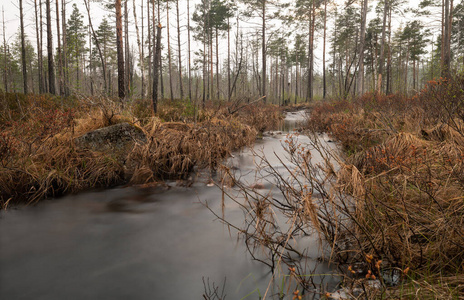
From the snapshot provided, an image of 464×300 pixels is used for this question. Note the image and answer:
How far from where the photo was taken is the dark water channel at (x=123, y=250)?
2432 millimetres

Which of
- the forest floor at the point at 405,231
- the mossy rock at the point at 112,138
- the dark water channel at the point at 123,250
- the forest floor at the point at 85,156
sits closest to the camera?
the forest floor at the point at 405,231

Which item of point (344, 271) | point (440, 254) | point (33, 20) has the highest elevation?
point (33, 20)

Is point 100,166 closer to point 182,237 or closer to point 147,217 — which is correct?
point 147,217

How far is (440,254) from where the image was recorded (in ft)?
6.70

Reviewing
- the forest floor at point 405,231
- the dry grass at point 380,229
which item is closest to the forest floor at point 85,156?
the dry grass at point 380,229

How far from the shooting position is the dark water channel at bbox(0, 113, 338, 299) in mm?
2432

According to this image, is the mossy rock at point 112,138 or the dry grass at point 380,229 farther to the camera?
the mossy rock at point 112,138

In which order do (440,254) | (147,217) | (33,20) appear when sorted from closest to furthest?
(440,254)
(147,217)
(33,20)

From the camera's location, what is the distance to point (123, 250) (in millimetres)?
3084

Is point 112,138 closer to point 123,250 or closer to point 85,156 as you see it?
point 85,156

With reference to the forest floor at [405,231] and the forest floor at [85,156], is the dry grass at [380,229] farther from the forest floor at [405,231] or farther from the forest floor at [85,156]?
the forest floor at [85,156]

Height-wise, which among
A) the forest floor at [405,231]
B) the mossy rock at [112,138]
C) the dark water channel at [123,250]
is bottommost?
the dark water channel at [123,250]

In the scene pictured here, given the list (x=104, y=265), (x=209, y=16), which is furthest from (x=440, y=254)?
(x=209, y=16)

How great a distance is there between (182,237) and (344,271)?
192cm
